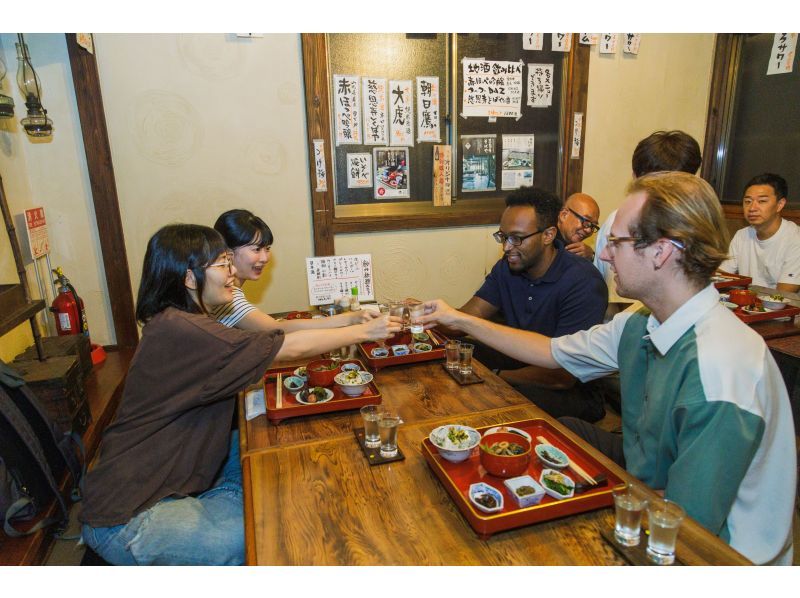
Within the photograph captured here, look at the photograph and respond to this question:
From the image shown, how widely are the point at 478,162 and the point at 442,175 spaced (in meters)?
→ 0.32

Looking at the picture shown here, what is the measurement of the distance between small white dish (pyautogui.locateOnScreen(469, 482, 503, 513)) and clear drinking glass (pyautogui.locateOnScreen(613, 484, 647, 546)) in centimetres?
25

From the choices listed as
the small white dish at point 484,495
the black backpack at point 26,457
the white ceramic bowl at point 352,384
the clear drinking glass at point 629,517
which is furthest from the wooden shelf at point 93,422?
the clear drinking glass at point 629,517

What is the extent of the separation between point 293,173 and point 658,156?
7.32 feet

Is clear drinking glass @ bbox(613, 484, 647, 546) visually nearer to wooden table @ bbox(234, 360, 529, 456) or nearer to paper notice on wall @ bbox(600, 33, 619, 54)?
wooden table @ bbox(234, 360, 529, 456)

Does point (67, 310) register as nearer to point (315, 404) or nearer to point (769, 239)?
point (315, 404)

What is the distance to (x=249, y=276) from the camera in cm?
261

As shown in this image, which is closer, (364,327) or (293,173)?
(364,327)

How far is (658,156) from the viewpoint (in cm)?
275

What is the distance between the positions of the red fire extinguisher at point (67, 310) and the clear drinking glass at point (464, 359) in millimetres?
2197

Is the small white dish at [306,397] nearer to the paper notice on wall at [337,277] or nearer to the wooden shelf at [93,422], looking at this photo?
the wooden shelf at [93,422]

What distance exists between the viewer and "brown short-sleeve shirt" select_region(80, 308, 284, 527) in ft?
5.10

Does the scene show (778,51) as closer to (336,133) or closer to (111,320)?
(336,133)
